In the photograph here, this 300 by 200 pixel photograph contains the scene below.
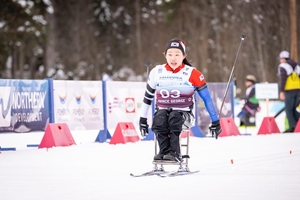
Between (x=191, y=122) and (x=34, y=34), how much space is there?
32175 millimetres

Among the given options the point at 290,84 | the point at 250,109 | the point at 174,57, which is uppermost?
the point at 290,84

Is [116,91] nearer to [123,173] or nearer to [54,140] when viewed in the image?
[54,140]

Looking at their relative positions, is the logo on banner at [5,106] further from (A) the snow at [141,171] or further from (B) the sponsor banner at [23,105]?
(A) the snow at [141,171]

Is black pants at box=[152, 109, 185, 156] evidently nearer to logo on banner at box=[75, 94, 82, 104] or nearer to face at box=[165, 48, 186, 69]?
face at box=[165, 48, 186, 69]

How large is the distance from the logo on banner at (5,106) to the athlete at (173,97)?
6.02 meters

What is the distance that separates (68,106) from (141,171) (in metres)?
6.94

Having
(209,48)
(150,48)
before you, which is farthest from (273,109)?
(150,48)

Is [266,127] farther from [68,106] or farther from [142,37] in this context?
[142,37]

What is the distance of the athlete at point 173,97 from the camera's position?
971 cm

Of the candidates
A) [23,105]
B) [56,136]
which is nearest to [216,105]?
[56,136]

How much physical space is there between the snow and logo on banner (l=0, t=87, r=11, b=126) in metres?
0.76

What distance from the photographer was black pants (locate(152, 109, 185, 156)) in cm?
965

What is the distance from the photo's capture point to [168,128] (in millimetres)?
9781

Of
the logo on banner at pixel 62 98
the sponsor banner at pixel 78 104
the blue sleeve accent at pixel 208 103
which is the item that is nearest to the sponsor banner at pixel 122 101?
the sponsor banner at pixel 78 104
